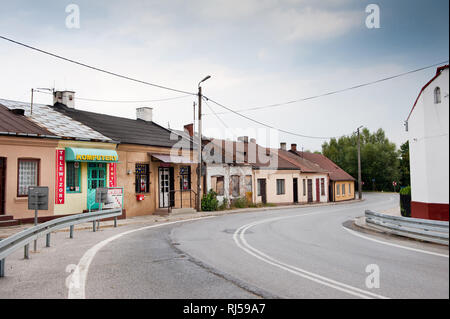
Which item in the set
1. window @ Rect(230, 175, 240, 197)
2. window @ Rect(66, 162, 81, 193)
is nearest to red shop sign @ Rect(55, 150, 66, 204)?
window @ Rect(66, 162, 81, 193)

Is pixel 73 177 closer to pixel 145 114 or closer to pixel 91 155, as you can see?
pixel 91 155

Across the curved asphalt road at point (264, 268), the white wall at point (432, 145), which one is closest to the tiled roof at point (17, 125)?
the curved asphalt road at point (264, 268)

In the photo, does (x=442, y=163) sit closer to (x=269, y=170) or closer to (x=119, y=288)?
(x=119, y=288)

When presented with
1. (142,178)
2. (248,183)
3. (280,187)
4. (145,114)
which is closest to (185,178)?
(142,178)

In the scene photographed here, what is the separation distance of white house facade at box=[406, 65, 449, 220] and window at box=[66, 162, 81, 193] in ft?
50.6

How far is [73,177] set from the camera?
626 inches

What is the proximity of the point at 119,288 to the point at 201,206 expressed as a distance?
17139mm

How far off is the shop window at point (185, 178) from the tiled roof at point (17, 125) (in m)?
8.77

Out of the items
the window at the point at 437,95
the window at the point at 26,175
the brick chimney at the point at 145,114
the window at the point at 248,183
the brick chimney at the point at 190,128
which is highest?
the brick chimney at the point at 145,114

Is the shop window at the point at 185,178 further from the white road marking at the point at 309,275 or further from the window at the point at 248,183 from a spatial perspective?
the white road marking at the point at 309,275

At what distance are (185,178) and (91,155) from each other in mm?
7496

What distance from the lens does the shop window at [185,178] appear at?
71.6 feet

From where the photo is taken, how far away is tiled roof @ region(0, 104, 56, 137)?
1380 centimetres
